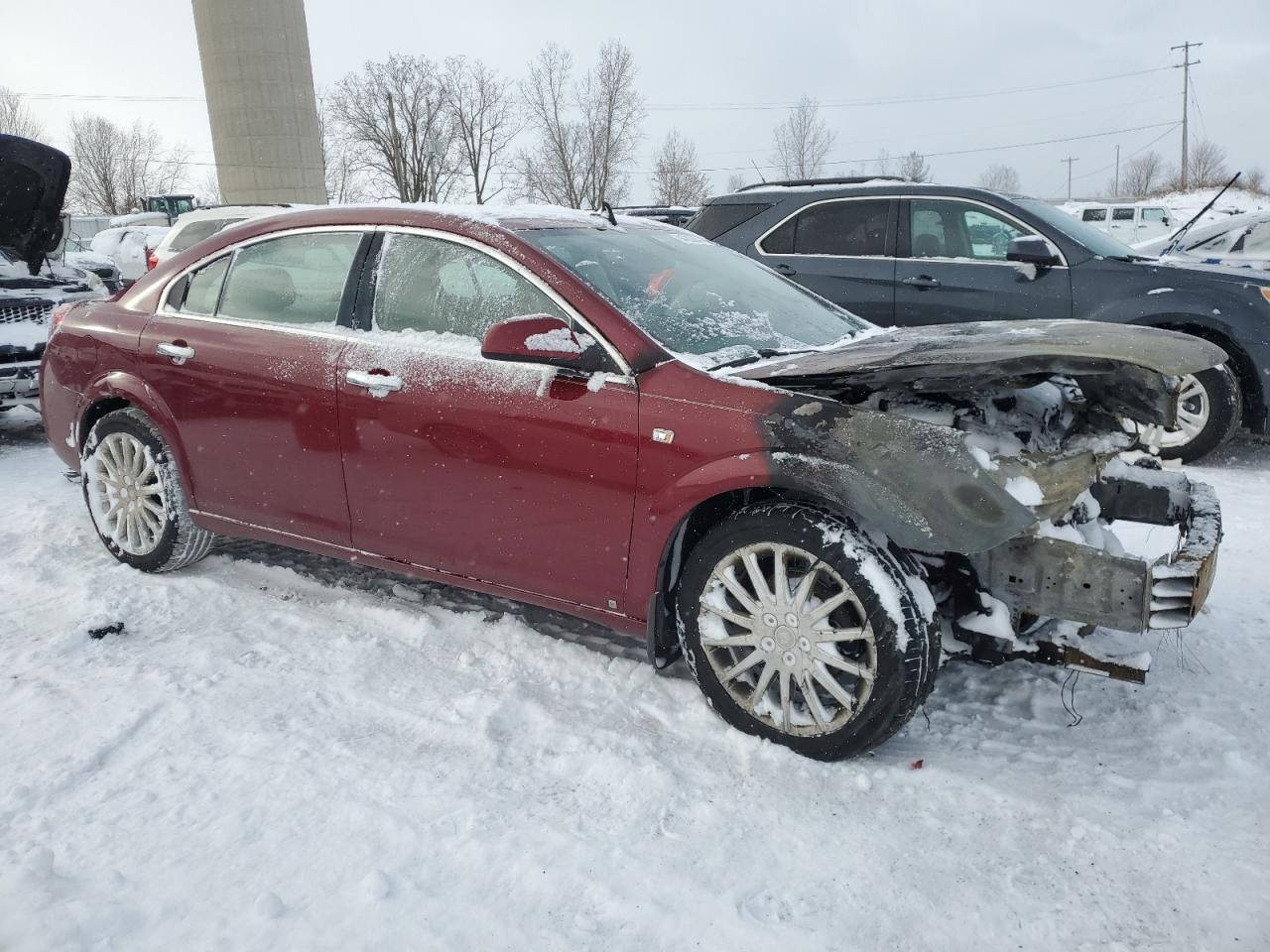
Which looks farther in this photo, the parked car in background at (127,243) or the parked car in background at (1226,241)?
the parked car in background at (127,243)

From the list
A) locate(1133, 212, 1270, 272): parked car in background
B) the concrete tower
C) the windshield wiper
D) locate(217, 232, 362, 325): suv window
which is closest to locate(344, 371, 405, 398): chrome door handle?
locate(217, 232, 362, 325): suv window

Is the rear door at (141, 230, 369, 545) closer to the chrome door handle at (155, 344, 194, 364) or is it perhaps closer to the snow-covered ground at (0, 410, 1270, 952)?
the chrome door handle at (155, 344, 194, 364)

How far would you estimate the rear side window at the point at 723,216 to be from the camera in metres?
6.94

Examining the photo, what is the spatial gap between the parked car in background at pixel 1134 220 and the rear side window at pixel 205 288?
93.3 feet

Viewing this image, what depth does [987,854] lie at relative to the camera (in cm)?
232

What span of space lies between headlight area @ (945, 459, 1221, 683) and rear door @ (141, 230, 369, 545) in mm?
2324

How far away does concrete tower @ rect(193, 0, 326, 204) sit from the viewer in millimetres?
44781

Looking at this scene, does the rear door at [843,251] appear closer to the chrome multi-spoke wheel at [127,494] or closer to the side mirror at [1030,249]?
the side mirror at [1030,249]

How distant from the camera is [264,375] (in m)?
3.58

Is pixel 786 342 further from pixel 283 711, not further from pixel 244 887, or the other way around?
pixel 244 887

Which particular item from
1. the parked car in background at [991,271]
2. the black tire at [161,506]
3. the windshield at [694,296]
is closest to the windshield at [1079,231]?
the parked car in background at [991,271]

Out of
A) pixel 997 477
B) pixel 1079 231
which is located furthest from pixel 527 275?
pixel 1079 231

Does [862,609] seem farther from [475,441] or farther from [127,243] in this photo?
[127,243]

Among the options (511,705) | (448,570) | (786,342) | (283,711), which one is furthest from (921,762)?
(283,711)
